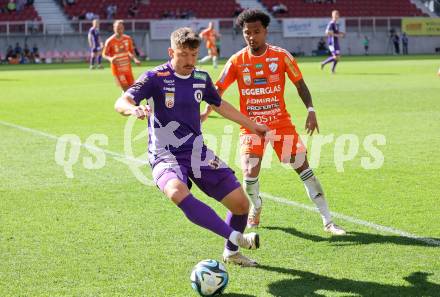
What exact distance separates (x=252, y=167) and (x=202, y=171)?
1569mm

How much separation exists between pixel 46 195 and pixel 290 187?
3106 millimetres

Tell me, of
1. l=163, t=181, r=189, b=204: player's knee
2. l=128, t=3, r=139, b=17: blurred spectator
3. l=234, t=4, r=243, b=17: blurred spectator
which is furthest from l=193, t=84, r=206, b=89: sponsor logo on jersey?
l=234, t=4, r=243, b=17: blurred spectator

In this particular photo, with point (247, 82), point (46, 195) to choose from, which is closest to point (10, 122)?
point (46, 195)

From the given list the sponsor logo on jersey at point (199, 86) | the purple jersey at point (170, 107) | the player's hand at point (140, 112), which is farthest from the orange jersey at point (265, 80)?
the player's hand at point (140, 112)

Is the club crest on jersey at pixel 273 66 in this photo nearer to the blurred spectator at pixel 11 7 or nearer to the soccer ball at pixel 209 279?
the soccer ball at pixel 209 279

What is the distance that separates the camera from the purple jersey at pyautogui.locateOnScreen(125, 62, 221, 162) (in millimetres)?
6195

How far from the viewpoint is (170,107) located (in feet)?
20.4

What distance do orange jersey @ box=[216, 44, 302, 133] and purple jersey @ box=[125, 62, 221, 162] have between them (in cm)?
148

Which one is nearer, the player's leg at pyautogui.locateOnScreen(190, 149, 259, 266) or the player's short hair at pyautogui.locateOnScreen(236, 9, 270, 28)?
the player's leg at pyautogui.locateOnScreen(190, 149, 259, 266)

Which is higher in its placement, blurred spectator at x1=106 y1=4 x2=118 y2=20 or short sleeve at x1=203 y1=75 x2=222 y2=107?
blurred spectator at x1=106 y1=4 x2=118 y2=20

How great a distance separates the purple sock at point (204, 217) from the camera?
574 centimetres

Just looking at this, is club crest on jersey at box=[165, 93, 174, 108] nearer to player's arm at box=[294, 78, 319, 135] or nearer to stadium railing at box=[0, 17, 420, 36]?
player's arm at box=[294, 78, 319, 135]

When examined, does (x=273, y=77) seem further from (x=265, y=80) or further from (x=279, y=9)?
(x=279, y=9)

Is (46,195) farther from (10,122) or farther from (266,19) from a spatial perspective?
(10,122)
